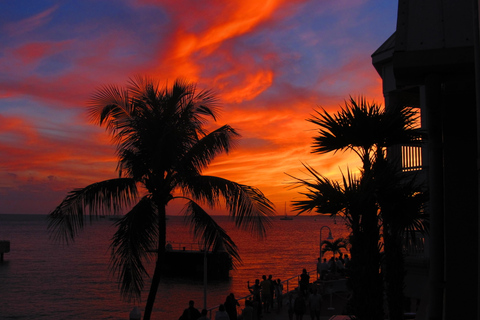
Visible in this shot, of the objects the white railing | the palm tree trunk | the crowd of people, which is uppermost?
the white railing

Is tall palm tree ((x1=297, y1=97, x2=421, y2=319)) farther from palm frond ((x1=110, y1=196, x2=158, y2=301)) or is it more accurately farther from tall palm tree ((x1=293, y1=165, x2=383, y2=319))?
palm frond ((x1=110, y1=196, x2=158, y2=301))

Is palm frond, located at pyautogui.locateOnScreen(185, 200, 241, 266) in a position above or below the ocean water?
above

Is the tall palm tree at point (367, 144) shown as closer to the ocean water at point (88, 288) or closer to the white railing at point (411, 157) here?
the white railing at point (411, 157)

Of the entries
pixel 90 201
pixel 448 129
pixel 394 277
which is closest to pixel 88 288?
pixel 90 201

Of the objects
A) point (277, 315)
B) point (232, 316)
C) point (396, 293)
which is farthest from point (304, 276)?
point (396, 293)

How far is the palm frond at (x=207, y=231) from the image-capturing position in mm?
11547

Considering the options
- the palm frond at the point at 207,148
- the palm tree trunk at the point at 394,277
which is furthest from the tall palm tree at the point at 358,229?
the palm frond at the point at 207,148

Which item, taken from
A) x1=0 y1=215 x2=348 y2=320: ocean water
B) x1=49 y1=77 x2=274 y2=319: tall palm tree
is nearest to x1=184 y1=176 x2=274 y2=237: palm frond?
x1=49 y1=77 x2=274 y2=319: tall palm tree

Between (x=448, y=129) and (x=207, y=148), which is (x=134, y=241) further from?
(x=448, y=129)

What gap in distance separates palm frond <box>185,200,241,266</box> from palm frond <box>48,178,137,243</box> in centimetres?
162

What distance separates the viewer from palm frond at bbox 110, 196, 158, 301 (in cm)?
1135

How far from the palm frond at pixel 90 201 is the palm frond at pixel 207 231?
1.62m

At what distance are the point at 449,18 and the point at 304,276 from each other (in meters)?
17.9

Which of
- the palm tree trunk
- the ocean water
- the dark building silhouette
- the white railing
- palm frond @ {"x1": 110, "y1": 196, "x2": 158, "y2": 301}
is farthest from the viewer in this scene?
the ocean water
